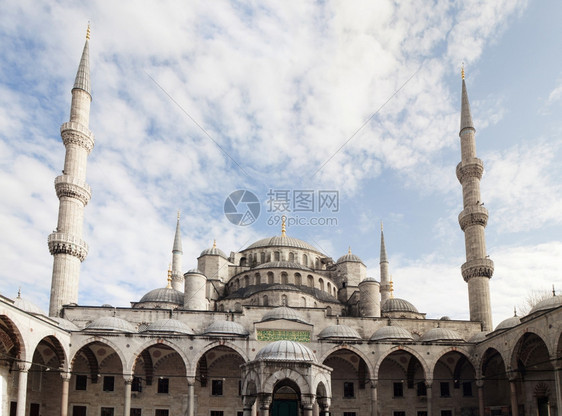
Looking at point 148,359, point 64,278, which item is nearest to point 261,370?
point 148,359

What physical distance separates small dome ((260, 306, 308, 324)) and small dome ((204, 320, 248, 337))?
4.13 ft

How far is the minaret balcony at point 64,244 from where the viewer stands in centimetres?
2611

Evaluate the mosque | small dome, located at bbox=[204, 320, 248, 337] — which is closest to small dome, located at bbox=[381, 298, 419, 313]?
the mosque

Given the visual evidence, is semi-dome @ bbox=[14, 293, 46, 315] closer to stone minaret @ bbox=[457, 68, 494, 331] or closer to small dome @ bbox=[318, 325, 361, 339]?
small dome @ bbox=[318, 325, 361, 339]

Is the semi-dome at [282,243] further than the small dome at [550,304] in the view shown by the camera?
Yes

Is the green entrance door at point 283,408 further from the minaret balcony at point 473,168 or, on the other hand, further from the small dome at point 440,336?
the minaret balcony at point 473,168

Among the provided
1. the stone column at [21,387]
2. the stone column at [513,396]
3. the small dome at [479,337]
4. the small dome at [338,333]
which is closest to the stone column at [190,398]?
the small dome at [338,333]

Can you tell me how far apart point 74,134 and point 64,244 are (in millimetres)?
5880

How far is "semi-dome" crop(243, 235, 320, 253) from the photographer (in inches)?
1411

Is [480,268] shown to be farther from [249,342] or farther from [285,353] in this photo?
[285,353]

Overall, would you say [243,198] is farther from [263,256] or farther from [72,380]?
[72,380]

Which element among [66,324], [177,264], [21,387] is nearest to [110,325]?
[66,324]

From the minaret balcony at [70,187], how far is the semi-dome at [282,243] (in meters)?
12.4

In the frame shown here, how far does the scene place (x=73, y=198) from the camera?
89.9ft
